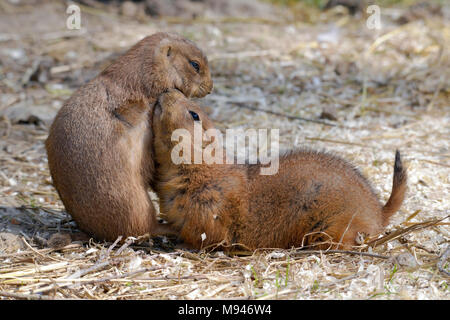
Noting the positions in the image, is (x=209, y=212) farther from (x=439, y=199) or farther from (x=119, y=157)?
(x=439, y=199)

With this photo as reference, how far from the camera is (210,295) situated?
335 cm

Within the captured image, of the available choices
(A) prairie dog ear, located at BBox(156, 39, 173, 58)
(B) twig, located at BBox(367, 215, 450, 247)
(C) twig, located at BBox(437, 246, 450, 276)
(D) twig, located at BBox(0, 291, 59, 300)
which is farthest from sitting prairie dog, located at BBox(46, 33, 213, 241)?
(C) twig, located at BBox(437, 246, 450, 276)

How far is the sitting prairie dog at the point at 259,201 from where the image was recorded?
12.6 ft

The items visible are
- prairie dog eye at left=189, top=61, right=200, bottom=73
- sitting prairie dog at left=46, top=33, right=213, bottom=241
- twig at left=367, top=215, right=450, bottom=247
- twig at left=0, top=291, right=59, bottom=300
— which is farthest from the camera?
prairie dog eye at left=189, top=61, right=200, bottom=73

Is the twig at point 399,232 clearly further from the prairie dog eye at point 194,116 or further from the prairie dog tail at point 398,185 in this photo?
the prairie dog eye at point 194,116

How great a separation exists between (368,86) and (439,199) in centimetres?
266

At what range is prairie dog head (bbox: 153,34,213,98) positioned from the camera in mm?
4156

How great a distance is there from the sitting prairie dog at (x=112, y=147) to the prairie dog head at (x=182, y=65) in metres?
0.01

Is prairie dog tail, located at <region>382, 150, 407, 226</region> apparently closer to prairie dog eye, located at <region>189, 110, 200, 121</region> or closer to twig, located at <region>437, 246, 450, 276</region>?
twig, located at <region>437, 246, 450, 276</region>

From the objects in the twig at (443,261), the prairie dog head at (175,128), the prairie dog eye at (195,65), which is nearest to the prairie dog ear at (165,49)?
the prairie dog eye at (195,65)

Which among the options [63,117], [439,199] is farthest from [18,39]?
[439,199]

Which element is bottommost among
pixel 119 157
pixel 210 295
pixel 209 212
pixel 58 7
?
pixel 210 295

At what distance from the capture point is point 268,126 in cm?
624

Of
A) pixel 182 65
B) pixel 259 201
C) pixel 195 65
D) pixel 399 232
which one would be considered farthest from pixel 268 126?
pixel 399 232
